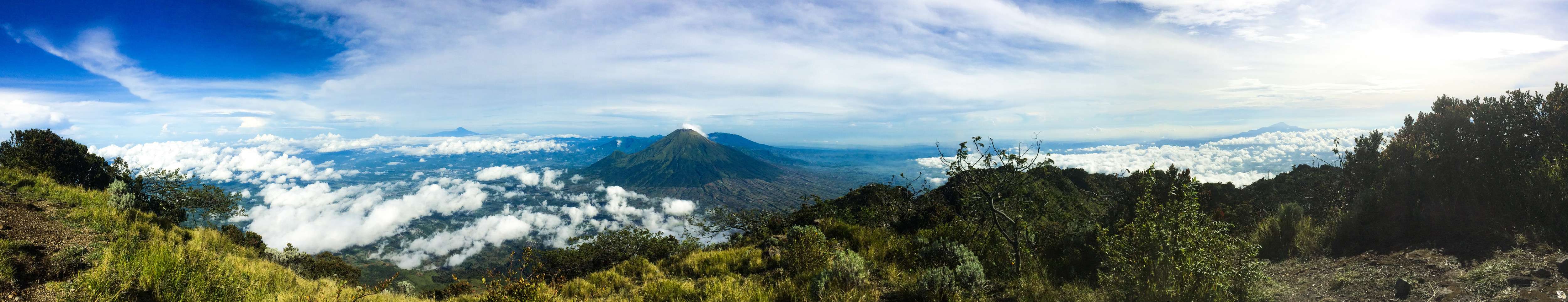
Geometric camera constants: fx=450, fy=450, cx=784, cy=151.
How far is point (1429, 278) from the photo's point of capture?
22.6 ft

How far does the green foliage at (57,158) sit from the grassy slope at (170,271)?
21696 millimetres

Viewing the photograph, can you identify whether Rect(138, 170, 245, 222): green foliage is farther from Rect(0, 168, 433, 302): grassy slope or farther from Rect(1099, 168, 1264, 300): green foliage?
Rect(1099, 168, 1264, 300): green foliage

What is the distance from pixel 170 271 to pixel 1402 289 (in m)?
17.9

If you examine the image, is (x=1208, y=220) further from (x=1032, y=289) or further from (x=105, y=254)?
(x=105, y=254)

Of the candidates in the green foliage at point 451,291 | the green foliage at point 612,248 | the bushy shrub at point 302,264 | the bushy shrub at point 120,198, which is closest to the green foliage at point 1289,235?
the green foliage at point 451,291

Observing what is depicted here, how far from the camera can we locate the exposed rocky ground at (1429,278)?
20.4 ft

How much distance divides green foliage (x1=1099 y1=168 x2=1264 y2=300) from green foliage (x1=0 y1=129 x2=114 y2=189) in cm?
4230

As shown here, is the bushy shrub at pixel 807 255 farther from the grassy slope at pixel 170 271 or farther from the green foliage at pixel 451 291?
the grassy slope at pixel 170 271

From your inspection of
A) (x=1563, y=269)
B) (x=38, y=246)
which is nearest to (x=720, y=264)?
(x=38, y=246)

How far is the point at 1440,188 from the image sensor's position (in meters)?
12.7

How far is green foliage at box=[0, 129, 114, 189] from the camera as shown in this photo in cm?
2259

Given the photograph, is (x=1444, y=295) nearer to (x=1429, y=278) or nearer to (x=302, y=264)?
(x=1429, y=278)

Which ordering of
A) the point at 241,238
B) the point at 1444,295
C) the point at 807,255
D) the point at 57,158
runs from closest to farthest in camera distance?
the point at 1444,295 < the point at 807,255 < the point at 241,238 < the point at 57,158

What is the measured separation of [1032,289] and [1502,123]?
2039 cm
